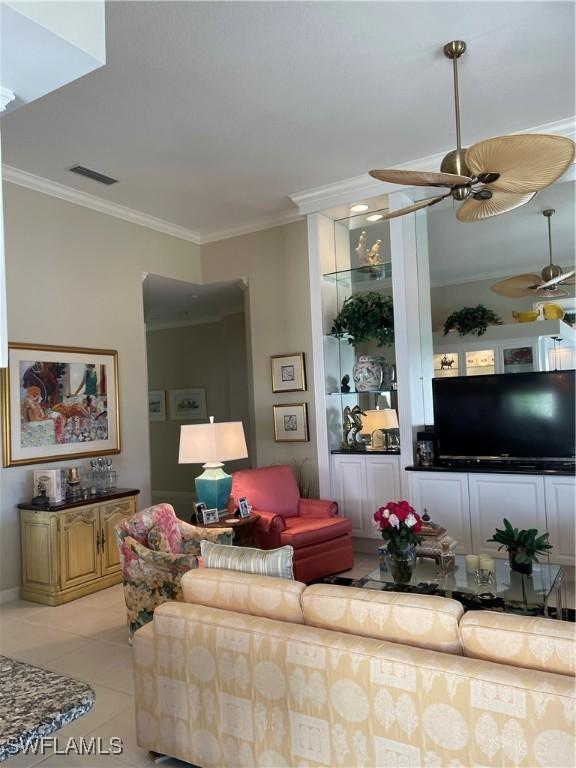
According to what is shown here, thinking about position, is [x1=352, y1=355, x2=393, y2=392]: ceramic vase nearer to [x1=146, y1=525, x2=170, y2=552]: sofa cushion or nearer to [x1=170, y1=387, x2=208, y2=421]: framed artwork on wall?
[x1=146, y1=525, x2=170, y2=552]: sofa cushion

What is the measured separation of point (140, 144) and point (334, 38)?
173cm

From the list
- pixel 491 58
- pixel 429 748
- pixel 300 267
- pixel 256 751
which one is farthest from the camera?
pixel 300 267

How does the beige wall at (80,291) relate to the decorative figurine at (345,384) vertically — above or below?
above

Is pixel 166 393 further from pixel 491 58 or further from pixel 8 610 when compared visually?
pixel 491 58

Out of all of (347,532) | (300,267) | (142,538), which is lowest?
(347,532)

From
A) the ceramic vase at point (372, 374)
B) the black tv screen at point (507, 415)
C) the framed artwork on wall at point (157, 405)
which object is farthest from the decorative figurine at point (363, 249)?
the framed artwork on wall at point (157, 405)

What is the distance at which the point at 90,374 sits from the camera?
16.2ft

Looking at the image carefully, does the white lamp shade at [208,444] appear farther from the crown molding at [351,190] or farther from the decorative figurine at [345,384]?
the crown molding at [351,190]

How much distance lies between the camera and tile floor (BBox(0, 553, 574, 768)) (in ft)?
7.75

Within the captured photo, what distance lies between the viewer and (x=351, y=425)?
5.39 m

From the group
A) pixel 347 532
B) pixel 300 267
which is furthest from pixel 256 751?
pixel 300 267

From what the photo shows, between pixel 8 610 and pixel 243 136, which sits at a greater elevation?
pixel 243 136

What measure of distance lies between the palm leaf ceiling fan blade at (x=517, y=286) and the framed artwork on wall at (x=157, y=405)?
5.66 m

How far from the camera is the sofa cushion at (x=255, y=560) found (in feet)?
7.22
